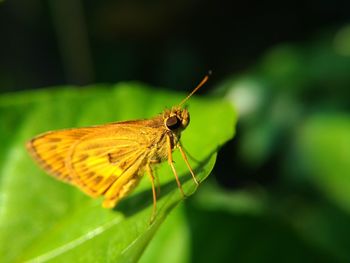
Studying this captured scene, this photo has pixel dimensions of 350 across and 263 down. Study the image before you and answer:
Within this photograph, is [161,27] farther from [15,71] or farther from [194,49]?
[15,71]

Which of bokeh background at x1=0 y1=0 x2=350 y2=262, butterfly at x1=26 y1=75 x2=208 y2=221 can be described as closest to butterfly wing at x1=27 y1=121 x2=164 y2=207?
butterfly at x1=26 y1=75 x2=208 y2=221

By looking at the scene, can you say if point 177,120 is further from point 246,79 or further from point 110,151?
point 246,79

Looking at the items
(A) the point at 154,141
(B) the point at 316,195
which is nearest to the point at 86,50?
(B) the point at 316,195

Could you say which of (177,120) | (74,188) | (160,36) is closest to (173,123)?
(177,120)

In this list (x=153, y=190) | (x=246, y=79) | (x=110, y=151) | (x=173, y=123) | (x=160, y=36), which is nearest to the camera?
(x=153, y=190)

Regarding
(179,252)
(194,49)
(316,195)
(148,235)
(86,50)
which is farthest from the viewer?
(194,49)

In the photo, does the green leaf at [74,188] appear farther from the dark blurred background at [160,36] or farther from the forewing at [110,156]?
the dark blurred background at [160,36]
